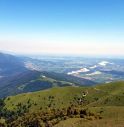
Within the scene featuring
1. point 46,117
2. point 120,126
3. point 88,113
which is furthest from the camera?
point 46,117

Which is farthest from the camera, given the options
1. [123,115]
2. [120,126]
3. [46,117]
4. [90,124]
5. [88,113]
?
[46,117]

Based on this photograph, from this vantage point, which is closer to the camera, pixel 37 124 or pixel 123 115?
pixel 123 115

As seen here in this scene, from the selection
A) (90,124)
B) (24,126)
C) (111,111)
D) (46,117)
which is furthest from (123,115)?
(24,126)

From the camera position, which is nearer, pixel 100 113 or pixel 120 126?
pixel 120 126

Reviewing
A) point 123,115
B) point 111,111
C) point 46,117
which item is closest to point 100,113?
point 111,111

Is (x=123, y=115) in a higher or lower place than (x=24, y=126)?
higher

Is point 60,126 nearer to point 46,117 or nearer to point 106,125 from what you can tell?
point 106,125

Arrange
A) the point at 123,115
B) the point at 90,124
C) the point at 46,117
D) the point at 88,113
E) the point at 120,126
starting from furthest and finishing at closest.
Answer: the point at 46,117 < the point at 88,113 < the point at 123,115 < the point at 90,124 < the point at 120,126

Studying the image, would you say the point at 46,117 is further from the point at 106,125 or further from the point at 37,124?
the point at 106,125
